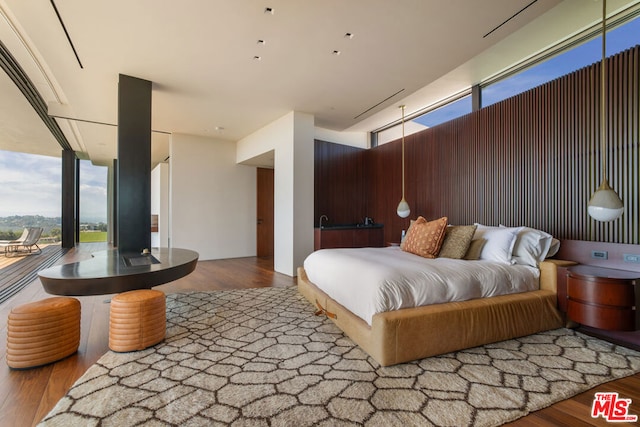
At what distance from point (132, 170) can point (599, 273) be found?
5094 millimetres

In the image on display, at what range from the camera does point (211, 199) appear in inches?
266

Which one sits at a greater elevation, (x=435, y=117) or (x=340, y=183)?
(x=435, y=117)

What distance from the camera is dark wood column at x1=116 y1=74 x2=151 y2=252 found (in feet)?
11.7

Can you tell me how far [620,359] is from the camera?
6.91 feet

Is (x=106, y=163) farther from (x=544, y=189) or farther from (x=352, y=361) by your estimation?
(x=544, y=189)

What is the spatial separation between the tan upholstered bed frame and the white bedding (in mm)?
69

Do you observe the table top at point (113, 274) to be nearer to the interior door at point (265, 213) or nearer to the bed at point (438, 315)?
the bed at point (438, 315)

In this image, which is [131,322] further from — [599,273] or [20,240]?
[20,240]

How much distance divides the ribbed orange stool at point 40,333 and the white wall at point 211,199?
14.2 ft

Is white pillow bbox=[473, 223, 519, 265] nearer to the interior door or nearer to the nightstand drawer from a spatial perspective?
the nightstand drawer

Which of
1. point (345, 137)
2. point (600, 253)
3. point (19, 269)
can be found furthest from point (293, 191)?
point (19, 269)

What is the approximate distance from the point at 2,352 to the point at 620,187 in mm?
5564

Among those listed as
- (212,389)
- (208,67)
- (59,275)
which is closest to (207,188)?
(208,67)

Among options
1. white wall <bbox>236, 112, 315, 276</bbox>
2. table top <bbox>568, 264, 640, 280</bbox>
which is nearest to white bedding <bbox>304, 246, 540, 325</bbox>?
table top <bbox>568, 264, 640, 280</bbox>
